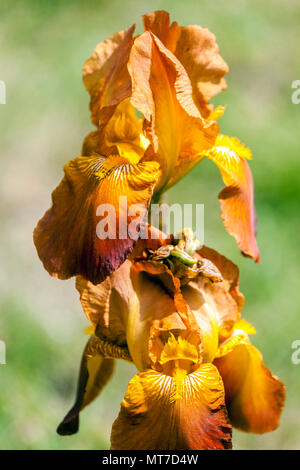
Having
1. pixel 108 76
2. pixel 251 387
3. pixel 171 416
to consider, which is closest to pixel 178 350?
pixel 171 416

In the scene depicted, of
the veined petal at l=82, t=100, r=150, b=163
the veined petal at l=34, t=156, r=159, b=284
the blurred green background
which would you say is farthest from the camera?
the blurred green background

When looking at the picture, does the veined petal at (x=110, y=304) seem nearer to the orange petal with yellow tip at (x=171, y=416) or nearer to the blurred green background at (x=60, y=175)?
the orange petal with yellow tip at (x=171, y=416)

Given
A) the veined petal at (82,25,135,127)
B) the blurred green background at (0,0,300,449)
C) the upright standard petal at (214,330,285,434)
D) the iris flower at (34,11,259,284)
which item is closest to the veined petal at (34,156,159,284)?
the iris flower at (34,11,259,284)

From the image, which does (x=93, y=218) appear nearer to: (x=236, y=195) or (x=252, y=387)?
(x=236, y=195)

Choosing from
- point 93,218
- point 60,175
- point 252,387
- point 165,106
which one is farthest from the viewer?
point 60,175

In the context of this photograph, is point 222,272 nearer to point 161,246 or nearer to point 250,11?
point 161,246

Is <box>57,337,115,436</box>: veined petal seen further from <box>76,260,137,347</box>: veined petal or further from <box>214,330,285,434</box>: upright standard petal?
<box>214,330,285,434</box>: upright standard petal
